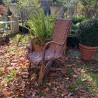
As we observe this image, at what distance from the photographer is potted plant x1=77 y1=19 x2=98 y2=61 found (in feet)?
14.2

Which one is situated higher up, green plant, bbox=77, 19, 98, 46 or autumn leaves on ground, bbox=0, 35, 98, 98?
green plant, bbox=77, 19, 98, 46

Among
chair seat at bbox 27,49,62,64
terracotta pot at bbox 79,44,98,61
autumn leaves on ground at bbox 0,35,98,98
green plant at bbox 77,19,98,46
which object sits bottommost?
autumn leaves on ground at bbox 0,35,98,98

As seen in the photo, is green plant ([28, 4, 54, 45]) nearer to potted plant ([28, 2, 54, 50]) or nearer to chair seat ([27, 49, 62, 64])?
potted plant ([28, 2, 54, 50])

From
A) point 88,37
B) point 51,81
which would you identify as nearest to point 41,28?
point 88,37

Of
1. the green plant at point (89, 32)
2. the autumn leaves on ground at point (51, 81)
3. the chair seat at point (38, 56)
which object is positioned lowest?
the autumn leaves on ground at point (51, 81)

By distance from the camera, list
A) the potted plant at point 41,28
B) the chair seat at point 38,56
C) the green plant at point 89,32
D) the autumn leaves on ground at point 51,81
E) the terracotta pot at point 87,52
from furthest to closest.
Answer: the potted plant at point 41,28 → the terracotta pot at point 87,52 → the green plant at point 89,32 → the chair seat at point 38,56 → the autumn leaves on ground at point 51,81

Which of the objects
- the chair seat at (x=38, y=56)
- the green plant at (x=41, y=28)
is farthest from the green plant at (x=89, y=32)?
the chair seat at (x=38, y=56)

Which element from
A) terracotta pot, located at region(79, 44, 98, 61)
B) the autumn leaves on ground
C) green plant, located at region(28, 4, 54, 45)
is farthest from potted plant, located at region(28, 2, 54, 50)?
terracotta pot, located at region(79, 44, 98, 61)

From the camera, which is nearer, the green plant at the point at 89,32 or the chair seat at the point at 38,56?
the chair seat at the point at 38,56

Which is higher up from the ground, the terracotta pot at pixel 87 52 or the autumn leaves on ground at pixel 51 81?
the terracotta pot at pixel 87 52

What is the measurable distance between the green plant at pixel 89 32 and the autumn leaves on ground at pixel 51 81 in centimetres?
47

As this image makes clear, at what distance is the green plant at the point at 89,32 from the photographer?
171 inches

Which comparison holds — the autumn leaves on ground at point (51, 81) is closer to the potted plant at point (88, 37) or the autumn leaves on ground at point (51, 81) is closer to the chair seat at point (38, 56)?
the potted plant at point (88, 37)

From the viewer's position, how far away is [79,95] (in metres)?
3.19
